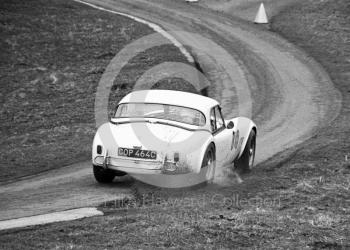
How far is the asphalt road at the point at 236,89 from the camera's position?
11.6 meters

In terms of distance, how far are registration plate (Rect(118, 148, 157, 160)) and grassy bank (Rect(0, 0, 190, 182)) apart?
370 cm

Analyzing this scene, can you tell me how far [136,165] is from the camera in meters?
11.5

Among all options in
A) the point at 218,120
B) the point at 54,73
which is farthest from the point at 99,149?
the point at 54,73

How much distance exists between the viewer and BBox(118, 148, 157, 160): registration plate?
37.4 feet

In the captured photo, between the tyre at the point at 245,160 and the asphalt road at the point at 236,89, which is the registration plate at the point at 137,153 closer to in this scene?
the asphalt road at the point at 236,89

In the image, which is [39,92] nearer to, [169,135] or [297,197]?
[169,135]

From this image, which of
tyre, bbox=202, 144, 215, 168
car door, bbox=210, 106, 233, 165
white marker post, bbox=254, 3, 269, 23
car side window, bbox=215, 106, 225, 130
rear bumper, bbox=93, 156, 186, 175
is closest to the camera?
rear bumper, bbox=93, 156, 186, 175

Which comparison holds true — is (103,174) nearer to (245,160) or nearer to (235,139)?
(235,139)

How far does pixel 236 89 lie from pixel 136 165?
44.4 feet

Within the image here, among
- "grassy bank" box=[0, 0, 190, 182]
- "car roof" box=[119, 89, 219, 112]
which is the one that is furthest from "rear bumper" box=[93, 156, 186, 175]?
"grassy bank" box=[0, 0, 190, 182]

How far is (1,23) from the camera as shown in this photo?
32.8 meters

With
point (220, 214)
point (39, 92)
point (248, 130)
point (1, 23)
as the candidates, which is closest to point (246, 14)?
point (1, 23)

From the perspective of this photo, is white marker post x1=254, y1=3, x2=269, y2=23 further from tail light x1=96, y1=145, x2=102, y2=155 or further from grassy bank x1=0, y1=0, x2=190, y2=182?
tail light x1=96, y1=145, x2=102, y2=155

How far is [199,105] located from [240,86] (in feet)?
41.2
